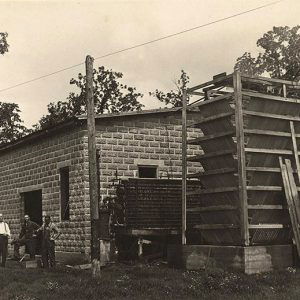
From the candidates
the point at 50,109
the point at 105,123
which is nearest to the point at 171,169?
the point at 105,123

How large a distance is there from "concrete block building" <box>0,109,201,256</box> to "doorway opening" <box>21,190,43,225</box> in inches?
43.4

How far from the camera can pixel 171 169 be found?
2148 cm

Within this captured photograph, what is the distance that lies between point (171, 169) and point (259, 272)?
8211 millimetres

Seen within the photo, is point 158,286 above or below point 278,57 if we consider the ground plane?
below

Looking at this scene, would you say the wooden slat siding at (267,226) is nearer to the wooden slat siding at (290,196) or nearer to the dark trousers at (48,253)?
the wooden slat siding at (290,196)

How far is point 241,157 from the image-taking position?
47.2 ft

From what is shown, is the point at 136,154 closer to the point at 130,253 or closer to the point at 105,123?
the point at 105,123

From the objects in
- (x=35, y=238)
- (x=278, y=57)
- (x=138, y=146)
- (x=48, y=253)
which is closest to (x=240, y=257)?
(x=48, y=253)

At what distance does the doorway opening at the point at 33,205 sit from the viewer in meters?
25.0

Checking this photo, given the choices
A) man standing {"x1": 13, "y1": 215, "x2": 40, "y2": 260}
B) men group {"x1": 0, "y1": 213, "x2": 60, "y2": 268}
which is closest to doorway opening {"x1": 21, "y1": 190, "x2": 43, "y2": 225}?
men group {"x1": 0, "y1": 213, "x2": 60, "y2": 268}

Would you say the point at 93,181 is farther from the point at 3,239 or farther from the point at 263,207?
the point at 3,239

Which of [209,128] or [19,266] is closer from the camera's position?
[209,128]

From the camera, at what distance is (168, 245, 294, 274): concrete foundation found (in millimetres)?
13789

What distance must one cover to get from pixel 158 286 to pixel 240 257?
7.67 feet
